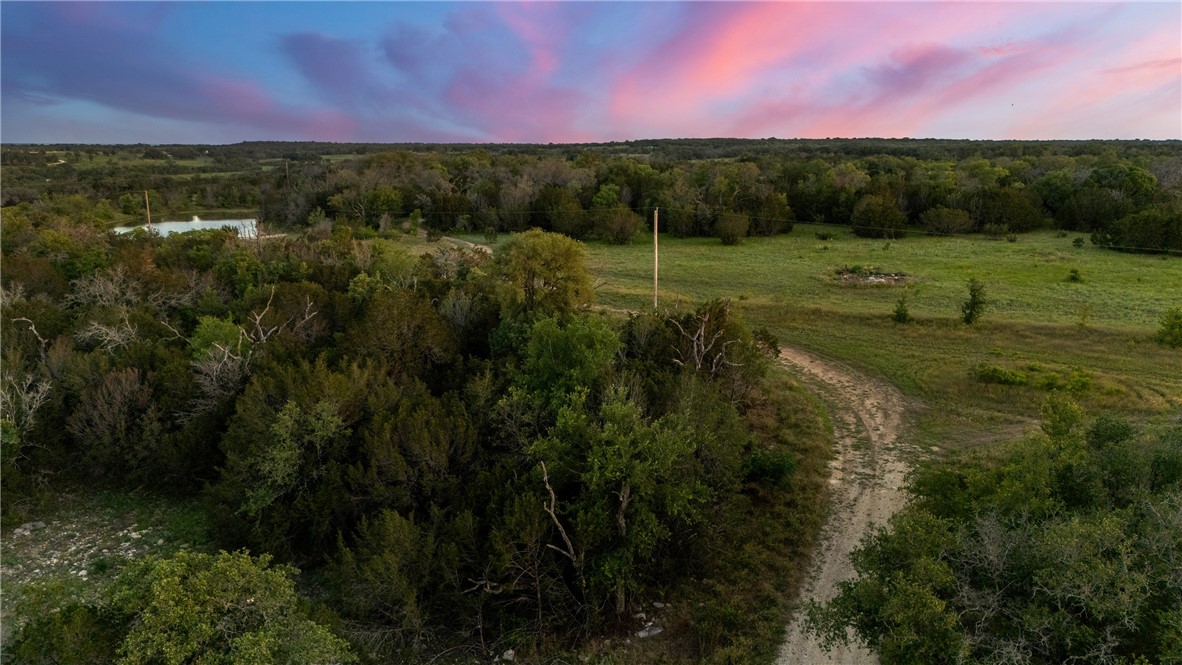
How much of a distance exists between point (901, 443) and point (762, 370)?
4.89m

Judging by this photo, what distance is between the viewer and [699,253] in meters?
52.3

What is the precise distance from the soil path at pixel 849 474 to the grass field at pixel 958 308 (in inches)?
52.0

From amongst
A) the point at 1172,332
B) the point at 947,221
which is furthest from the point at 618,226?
the point at 1172,332

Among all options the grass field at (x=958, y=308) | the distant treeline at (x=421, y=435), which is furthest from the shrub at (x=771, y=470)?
the grass field at (x=958, y=308)

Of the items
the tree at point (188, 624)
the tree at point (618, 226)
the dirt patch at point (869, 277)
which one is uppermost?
the tree at point (618, 226)

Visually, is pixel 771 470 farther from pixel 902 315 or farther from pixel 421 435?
pixel 902 315

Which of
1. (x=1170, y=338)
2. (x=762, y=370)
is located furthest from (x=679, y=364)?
(x=1170, y=338)

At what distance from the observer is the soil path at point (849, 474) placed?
39.3 feet

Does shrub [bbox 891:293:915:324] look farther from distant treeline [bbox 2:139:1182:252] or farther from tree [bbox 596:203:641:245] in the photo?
tree [bbox 596:203:641:245]

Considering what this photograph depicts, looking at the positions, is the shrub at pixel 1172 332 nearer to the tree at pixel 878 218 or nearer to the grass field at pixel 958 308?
the grass field at pixel 958 308

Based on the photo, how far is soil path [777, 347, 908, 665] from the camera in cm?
1199

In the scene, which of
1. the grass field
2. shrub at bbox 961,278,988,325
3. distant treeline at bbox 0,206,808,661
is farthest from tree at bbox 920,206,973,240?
distant treeline at bbox 0,206,808,661

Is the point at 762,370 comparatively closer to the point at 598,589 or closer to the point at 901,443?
the point at 901,443

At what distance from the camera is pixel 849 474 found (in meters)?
18.2
